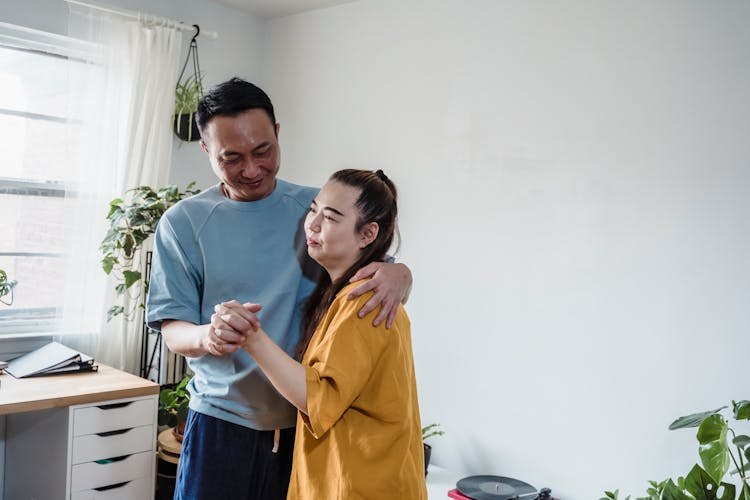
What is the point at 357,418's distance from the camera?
4.08ft

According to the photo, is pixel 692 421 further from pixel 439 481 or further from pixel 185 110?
pixel 185 110

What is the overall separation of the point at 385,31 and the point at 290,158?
85 centimetres

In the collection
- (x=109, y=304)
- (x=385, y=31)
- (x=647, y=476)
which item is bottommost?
(x=647, y=476)

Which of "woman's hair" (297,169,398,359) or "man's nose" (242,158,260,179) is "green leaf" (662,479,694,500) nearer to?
"woman's hair" (297,169,398,359)

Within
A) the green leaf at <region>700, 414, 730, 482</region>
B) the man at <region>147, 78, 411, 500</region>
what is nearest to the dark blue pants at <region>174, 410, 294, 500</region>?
the man at <region>147, 78, 411, 500</region>

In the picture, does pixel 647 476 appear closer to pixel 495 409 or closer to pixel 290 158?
pixel 495 409

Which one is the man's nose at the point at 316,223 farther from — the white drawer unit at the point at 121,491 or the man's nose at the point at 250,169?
the white drawer unit at the point at 121,491

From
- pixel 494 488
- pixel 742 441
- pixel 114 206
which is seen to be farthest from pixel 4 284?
pixel 742 441

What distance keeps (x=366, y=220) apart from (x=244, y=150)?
0.89ft

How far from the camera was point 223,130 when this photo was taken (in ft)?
4.62

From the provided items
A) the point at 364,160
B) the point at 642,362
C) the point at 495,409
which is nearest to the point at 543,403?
the point at 495,409

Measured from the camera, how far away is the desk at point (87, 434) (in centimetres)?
252

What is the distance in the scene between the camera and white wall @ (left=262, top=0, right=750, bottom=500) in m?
2.38

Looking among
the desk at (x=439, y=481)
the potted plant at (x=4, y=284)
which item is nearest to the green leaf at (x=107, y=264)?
the potted plant at (x=4, y=284)
